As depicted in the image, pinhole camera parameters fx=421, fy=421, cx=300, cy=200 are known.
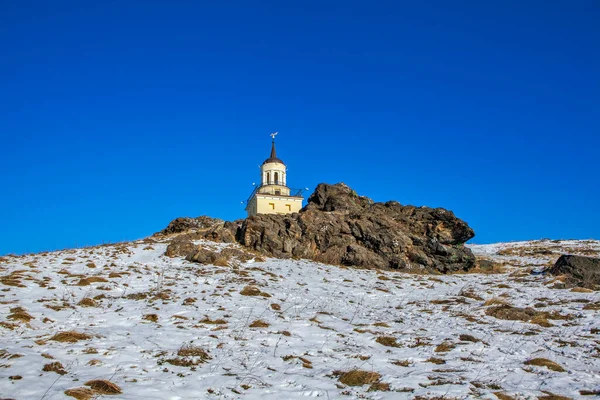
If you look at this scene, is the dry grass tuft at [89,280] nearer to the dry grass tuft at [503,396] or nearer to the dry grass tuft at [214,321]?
the dry grass tuft at [214,321]

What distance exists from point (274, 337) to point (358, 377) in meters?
3.47

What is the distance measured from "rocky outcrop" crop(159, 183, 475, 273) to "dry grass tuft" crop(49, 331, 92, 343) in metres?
15.4

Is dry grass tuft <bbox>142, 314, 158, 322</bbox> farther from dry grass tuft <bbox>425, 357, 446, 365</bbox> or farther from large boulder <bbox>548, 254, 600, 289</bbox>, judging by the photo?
large boulder <bbox>548, 254, 600, 289</bbox>

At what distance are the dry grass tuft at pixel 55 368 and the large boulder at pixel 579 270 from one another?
23.4 metres

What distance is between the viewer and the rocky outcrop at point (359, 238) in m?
28.8

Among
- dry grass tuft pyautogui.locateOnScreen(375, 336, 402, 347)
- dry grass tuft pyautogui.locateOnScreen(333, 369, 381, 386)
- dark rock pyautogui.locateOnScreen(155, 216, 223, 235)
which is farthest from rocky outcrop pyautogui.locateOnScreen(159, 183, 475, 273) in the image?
dry grass tuft pyautogui.locateOnScreen(333, 369, 381, 386)

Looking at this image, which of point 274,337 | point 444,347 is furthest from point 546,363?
point 274,337

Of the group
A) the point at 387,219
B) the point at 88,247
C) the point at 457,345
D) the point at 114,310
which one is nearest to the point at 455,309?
the point at 457,345

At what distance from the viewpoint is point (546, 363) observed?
9.91 m

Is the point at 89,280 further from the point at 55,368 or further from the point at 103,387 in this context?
the point at 103,387

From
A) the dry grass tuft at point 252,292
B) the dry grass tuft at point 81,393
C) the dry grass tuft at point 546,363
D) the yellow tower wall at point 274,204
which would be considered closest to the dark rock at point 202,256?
the dry grass tuft at point 252,292

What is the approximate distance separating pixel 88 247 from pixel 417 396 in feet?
86.4

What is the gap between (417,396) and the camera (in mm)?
7910

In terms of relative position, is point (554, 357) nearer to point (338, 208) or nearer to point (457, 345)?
point (457, 345)
